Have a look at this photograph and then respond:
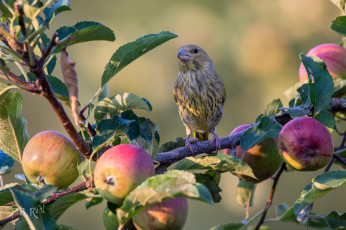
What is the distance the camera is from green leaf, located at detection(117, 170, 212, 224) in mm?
1523

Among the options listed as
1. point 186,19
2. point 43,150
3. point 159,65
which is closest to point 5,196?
point 43,150

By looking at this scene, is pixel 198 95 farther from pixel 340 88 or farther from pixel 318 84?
pixel 318 84

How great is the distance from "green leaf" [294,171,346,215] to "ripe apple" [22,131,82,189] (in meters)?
0.88

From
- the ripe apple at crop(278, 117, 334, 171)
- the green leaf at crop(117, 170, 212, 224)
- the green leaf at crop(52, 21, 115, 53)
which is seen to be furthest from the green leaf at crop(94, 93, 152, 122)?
the ripe apple at crop(278, 117, 334, 171)

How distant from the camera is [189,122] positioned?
4.30 metres

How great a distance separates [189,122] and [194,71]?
20.6 inches

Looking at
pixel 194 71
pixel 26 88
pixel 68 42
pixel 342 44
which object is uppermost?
pixel 68 42

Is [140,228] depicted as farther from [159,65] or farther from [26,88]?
[159,65]

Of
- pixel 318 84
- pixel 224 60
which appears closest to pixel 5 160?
pixel 318 84

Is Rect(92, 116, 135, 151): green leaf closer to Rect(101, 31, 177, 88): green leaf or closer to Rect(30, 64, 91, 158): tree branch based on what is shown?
Rect(30, 64, 91, 158): tree branch

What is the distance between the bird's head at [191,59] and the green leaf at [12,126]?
96.1 inches

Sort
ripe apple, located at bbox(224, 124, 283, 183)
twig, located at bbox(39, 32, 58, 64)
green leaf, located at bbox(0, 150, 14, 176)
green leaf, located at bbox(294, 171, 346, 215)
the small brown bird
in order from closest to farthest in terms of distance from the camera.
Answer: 1. twig, located at bbox(39, 32, 58, 64)
2. green leaf, located at bbox(294, 171, 346, 215)
3. green leaf, located at bbox(0, 150, 14, 176)
4. ripe apple, located at bbox(224, 124, 283, 183)
5. the small brown bird

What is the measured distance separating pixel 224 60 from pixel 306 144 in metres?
4.10

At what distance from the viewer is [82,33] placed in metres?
1.77
